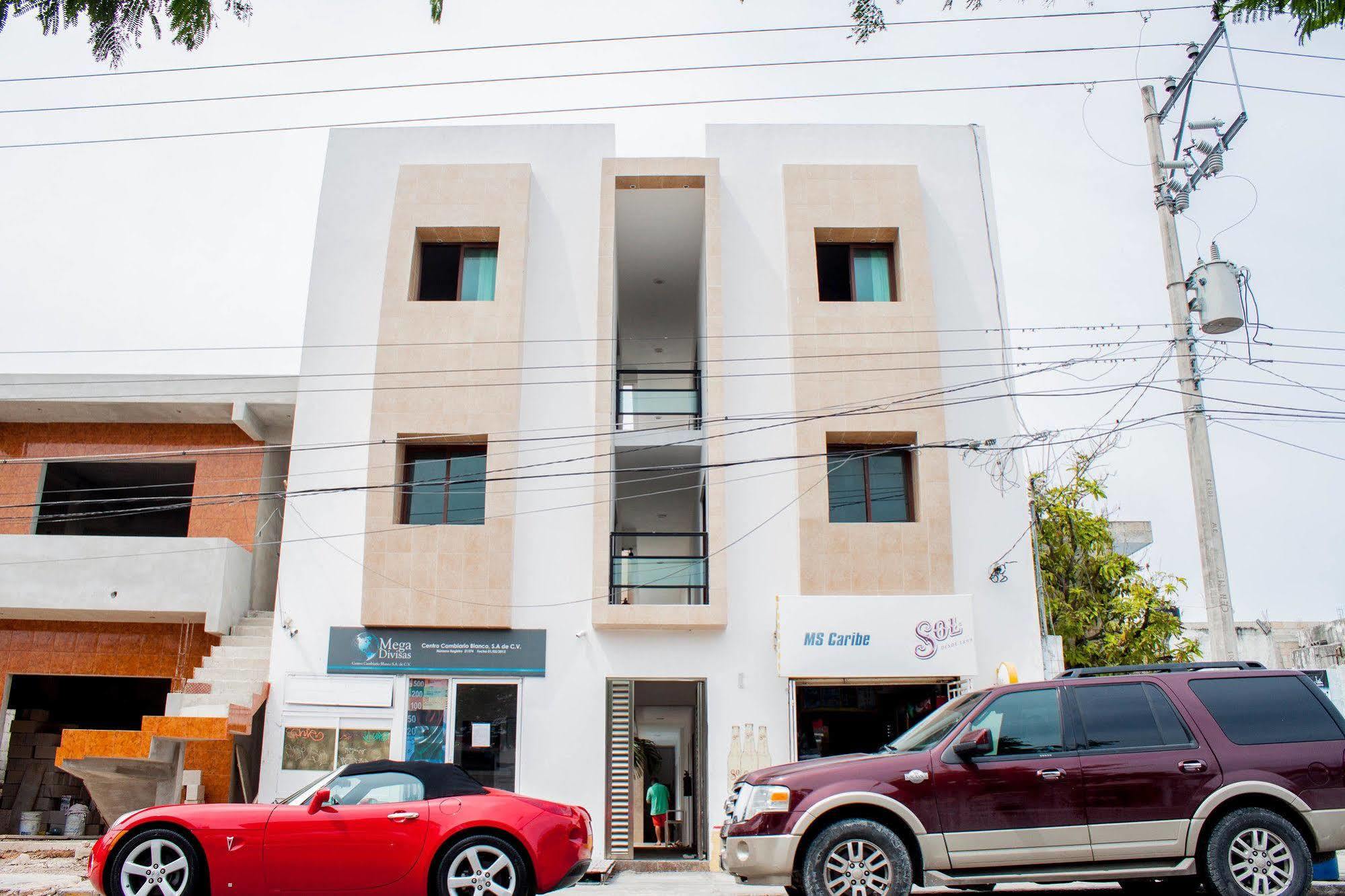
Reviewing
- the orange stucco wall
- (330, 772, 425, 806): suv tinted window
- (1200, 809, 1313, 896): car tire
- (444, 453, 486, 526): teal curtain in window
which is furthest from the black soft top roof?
the orange stucco wall

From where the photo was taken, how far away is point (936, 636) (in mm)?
17141

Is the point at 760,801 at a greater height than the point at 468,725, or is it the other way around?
the point at 468,725

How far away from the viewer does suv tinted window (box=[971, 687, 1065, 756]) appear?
9117 millimetres

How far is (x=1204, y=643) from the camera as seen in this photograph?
146ft

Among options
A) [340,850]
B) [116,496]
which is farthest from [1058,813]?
[116,496]

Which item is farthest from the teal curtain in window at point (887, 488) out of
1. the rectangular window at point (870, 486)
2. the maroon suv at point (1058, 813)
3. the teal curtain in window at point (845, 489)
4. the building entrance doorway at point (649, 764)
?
the maroon suv at point (1058, 813)

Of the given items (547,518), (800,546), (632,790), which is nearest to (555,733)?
(632,790)

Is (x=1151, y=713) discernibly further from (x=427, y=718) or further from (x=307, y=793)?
(x=427, y=718)

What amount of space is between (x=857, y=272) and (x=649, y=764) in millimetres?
13328

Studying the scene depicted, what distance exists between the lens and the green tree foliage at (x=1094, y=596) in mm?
21672

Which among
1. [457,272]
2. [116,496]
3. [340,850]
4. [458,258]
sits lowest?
[340,850]

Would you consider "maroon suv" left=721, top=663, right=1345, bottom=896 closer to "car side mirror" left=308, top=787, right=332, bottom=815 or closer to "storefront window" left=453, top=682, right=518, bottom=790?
"car side mirror" left=308, top=787, right=332, bottom=815

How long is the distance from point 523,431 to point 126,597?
737 cm

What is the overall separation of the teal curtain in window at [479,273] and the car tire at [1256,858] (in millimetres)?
14223
